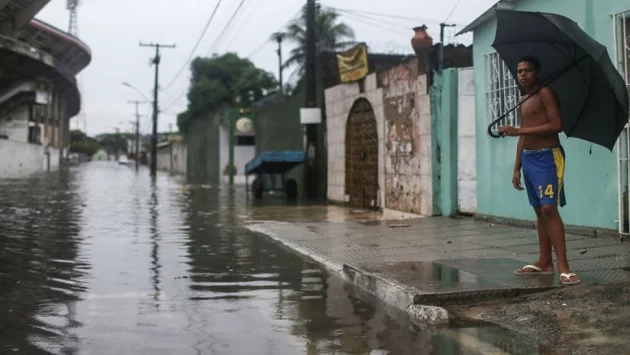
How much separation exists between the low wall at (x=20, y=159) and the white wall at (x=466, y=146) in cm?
4000

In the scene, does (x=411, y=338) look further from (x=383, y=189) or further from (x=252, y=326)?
(x=383, y=189)

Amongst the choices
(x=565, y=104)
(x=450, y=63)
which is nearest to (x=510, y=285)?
(x=565, y=104)

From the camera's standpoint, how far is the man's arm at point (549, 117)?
18.2 feet

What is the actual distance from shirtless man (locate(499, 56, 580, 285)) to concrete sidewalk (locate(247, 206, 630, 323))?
1.36 feet

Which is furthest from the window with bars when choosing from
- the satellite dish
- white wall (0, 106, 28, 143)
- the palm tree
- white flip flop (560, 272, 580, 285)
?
white wall (0, 106, 28, 143)

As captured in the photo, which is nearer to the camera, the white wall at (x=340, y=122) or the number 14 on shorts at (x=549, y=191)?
the number 14 on shorts at (x=549, y=191)

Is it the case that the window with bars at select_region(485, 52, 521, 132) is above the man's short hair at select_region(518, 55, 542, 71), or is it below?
above

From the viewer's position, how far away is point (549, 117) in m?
5.58

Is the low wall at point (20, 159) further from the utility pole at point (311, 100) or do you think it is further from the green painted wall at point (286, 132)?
the utility pole at point (311, 100)

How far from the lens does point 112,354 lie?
4195 mm

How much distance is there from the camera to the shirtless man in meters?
5.57

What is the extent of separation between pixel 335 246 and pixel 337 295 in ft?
9.74

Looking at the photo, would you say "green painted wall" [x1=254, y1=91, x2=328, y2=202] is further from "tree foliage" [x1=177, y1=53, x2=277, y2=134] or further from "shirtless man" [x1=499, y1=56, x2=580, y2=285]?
"tree foliage" [x1=177, y1=53, x2=277, y2=134]

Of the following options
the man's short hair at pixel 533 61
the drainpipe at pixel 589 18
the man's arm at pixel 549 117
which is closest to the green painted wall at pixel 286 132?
the drainpipe at pixel 589 18
